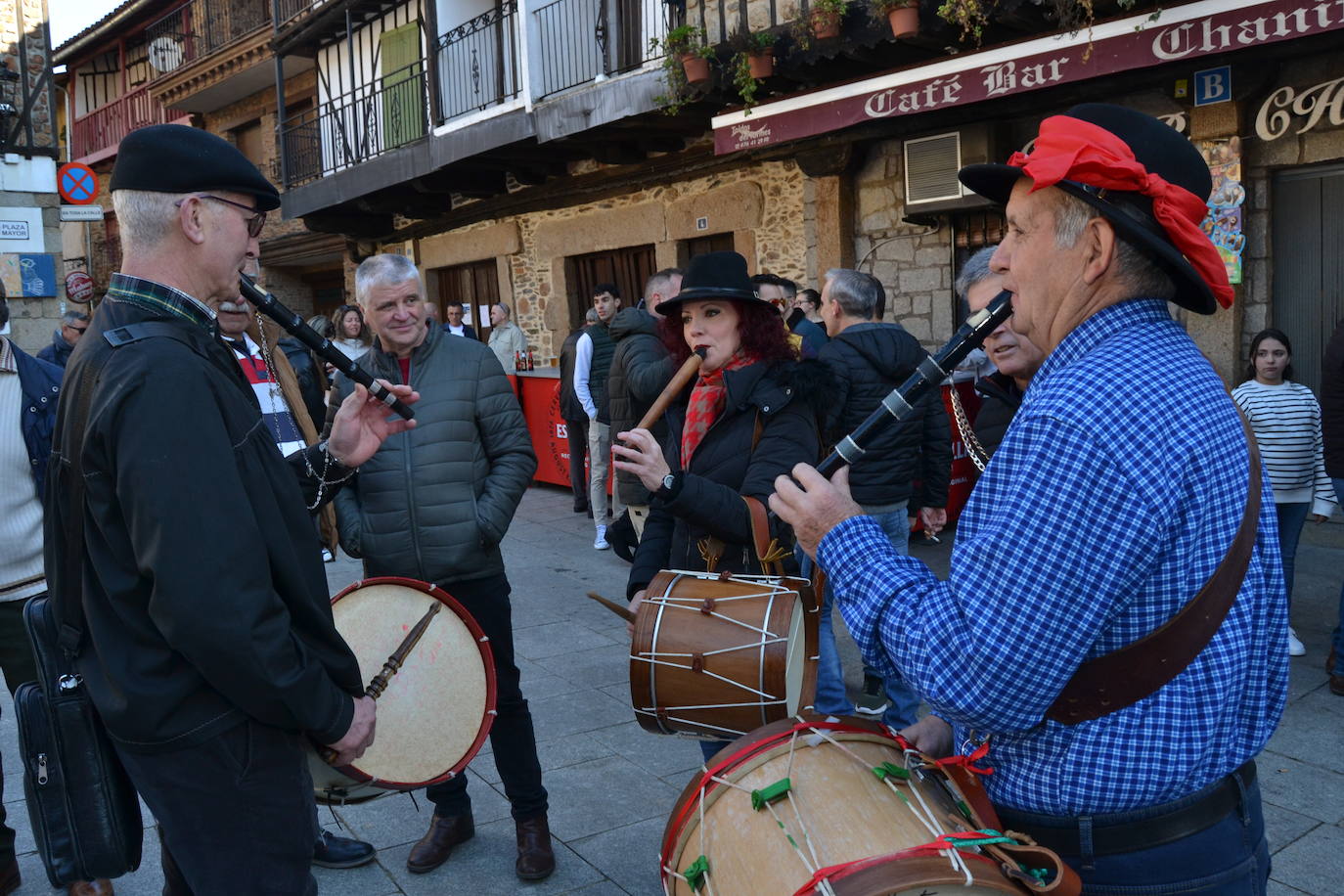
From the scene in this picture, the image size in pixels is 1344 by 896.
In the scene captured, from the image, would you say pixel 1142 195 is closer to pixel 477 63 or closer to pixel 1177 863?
pixel 1177 863

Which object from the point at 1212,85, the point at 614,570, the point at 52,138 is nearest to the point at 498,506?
the point at 614,570

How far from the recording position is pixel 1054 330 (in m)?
1.60

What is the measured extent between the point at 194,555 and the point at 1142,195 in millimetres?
1592

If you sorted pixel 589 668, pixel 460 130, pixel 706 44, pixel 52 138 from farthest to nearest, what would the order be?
pixel 52 138, pixel 460 130, pixel 706 44, pixel 589 668

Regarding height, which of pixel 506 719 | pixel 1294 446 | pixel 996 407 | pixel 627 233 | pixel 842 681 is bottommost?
pixel 842 681

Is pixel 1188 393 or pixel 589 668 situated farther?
pixel 589 668

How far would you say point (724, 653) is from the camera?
2.45 meters

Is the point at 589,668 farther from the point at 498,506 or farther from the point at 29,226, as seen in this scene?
the point at 29,226

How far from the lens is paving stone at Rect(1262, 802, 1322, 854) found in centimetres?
339

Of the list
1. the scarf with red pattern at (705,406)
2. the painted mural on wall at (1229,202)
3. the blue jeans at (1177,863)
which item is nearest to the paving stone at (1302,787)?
the scarf with red pattern at (705,406)

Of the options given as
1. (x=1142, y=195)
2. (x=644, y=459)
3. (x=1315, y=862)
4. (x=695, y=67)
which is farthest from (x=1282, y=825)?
(x=695, y=67)

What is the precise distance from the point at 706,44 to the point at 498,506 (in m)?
6.81

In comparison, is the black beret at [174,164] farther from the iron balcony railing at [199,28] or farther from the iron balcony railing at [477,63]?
the iron balcony railing at [199,28]

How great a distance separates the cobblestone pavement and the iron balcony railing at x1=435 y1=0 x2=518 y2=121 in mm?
9401
